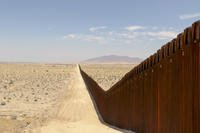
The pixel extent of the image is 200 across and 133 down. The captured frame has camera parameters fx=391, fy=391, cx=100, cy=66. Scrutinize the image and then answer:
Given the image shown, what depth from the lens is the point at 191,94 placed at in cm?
478

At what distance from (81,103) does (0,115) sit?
4899mm

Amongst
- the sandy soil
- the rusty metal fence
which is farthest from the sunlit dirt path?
the sandy soil

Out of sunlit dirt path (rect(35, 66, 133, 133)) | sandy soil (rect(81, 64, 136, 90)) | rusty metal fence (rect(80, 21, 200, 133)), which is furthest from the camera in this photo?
sandy soil (rect(81, 64, 136, 90))

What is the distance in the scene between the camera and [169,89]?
586 centimetres

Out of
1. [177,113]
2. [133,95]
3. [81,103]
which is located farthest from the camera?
[81,103]

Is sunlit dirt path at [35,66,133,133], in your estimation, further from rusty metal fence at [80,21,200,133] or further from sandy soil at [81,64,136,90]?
sandy soil at [81,64,136,90]

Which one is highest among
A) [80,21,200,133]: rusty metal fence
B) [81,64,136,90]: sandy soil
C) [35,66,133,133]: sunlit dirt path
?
[80,21,200,133]: rusty metal fence

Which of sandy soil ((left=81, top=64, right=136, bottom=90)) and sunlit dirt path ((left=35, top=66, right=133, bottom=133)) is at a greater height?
sunlit dirt path ((left=35, top=66, right=133, bottom=133))

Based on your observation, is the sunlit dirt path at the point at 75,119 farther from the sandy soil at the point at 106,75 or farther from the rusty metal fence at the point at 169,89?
the sandy soil at the point at 106,75

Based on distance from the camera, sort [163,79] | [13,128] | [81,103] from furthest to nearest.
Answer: [81,103]
[13,128]
[163,79]

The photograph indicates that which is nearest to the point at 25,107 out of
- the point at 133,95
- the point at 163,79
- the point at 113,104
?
the point at 113,104

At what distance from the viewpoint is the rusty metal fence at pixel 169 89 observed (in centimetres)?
468

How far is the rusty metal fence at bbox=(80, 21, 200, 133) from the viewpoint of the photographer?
15.4 ft

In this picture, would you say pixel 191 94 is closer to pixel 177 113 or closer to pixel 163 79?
pixel 177 113
